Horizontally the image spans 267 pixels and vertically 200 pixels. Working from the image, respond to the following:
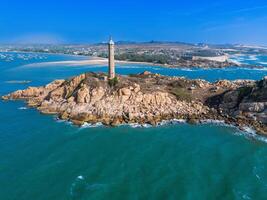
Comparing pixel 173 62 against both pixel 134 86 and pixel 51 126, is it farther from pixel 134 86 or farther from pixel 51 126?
pixel 51 126

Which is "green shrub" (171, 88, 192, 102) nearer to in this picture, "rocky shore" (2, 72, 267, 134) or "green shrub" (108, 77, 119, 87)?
"rocky shore" (2, 72, 267, 134)

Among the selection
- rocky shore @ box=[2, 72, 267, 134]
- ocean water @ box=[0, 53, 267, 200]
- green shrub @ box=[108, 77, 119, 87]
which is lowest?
ocean water @ box=[0, 53, 267, 200]

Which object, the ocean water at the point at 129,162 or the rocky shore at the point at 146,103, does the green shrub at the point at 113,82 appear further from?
the ocean water at the point at 129,162

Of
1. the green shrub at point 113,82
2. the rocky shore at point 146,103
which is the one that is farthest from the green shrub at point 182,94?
the green shrub at point 113,82

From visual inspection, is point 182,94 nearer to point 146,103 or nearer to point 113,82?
point 146,103

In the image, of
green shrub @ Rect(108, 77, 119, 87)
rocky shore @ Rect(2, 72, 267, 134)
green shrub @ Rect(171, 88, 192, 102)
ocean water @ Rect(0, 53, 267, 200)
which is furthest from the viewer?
green shrub @ Rect(108, 77, 119, 87)

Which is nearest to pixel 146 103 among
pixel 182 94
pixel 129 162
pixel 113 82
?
pixel 113 82

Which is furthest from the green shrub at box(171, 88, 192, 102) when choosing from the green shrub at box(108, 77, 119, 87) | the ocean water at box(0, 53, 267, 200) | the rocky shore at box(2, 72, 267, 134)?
the green shrub at box(108, 77, 119, 87)
